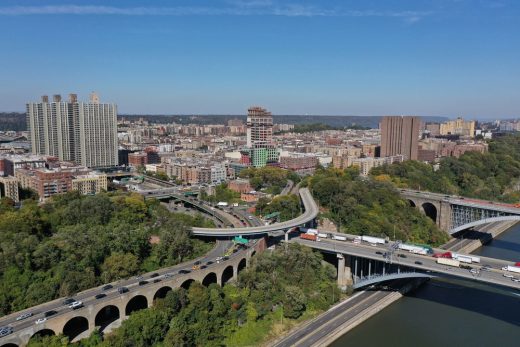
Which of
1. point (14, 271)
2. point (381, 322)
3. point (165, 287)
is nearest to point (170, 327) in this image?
point (165, 287)

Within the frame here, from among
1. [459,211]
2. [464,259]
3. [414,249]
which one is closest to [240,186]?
[459,211]

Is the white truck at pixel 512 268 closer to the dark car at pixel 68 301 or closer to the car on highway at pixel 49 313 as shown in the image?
the dark car at pixel 68 301

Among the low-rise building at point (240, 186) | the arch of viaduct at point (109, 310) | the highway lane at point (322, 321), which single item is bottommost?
the highway lane at point (322, 321)

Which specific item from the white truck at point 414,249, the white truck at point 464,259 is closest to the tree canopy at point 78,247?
the white truck at point 414,249

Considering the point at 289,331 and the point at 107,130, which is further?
the point at 107,130

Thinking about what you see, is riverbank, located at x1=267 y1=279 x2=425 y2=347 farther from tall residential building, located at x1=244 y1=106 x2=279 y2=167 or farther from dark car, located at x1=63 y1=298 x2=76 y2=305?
tall residential building, located at x1=244 y1=106 x2=279 y2=167

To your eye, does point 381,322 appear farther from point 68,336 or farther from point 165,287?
point 68,336
